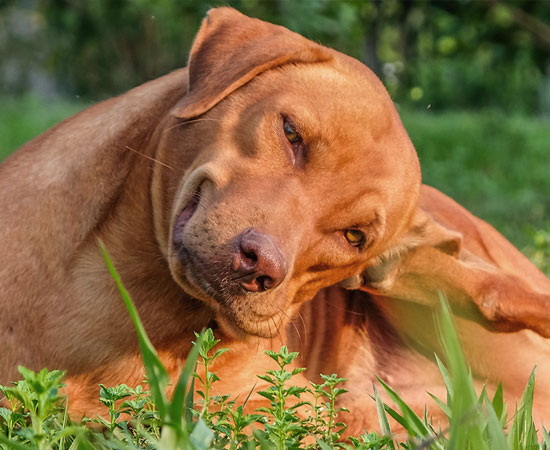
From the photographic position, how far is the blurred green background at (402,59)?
27.3 feet

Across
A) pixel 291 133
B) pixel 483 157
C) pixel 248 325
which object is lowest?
pixel 483 157

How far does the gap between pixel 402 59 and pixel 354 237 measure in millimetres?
9454

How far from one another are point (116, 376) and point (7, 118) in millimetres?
9903

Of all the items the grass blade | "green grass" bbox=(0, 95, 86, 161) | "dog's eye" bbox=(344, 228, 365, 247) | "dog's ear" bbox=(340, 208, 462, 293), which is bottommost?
"green grass" bbox=(0, 95, 86, 161)

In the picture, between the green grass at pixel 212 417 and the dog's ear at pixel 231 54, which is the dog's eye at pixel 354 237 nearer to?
the dog's ear at pixel 231 54

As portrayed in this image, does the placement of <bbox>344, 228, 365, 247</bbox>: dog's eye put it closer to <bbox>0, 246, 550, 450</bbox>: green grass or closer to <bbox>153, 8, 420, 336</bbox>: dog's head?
<bbox>153, 8, 420, 336</bbox>: dog's head

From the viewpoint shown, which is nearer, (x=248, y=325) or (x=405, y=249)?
(x=248, y=325)

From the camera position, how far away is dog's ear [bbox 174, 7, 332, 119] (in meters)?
3.28

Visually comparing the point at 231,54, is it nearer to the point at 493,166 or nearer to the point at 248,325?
the point at 248,325

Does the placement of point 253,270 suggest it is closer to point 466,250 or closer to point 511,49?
point 466,250

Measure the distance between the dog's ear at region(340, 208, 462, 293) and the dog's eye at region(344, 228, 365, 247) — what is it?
40 centimetres

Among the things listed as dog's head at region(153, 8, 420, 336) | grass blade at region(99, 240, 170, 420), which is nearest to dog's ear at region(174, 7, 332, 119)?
dog's head at region(153, 8, 420, 336)

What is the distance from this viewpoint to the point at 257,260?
9.36 feet

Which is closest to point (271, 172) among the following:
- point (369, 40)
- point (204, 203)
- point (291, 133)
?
point (291, 133)
